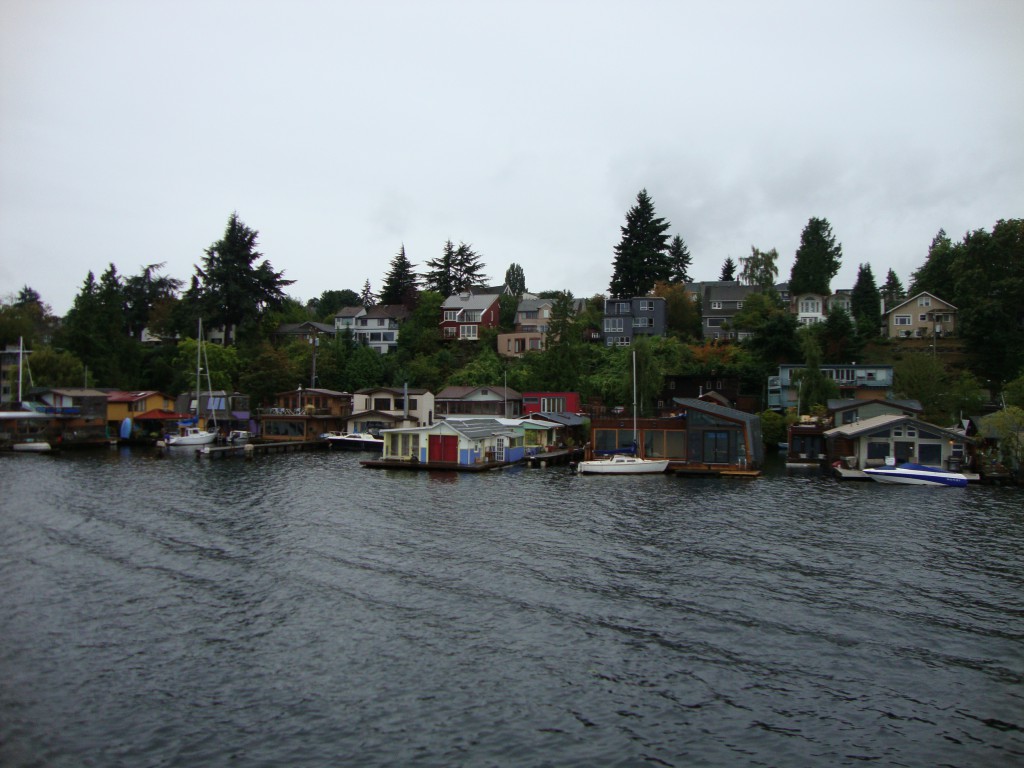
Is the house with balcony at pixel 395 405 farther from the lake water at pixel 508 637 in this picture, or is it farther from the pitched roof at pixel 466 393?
the lake water at pixel 508 637

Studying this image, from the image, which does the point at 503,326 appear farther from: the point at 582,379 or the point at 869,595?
the point at 869,595

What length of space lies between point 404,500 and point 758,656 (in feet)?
81.0

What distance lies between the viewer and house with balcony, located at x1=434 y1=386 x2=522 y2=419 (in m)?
74.6

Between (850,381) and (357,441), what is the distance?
49553 mm

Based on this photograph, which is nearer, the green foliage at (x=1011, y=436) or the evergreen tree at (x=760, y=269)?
the green foliage at (x=1011, y=436)

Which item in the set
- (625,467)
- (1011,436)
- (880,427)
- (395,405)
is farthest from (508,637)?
(395,405)

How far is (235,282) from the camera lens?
92.8 metres

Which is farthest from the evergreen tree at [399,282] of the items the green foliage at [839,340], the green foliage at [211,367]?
the green foliage at [839,340]

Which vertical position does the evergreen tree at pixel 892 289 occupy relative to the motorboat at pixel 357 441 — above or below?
above

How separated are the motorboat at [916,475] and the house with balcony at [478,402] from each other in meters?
36.1

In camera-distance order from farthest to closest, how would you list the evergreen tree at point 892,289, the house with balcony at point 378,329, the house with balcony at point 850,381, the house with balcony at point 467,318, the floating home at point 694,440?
the evergreen tree at point 892,289
the house with balcony at point 378,329
the house with balcony at point 467,318
the house with balcony at point 850,381
the floating home at point 694,440

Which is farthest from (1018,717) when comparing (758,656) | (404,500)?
(404,500)

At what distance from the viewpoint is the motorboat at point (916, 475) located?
149 feet

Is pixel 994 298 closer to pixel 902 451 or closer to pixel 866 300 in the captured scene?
pixel 866 300
